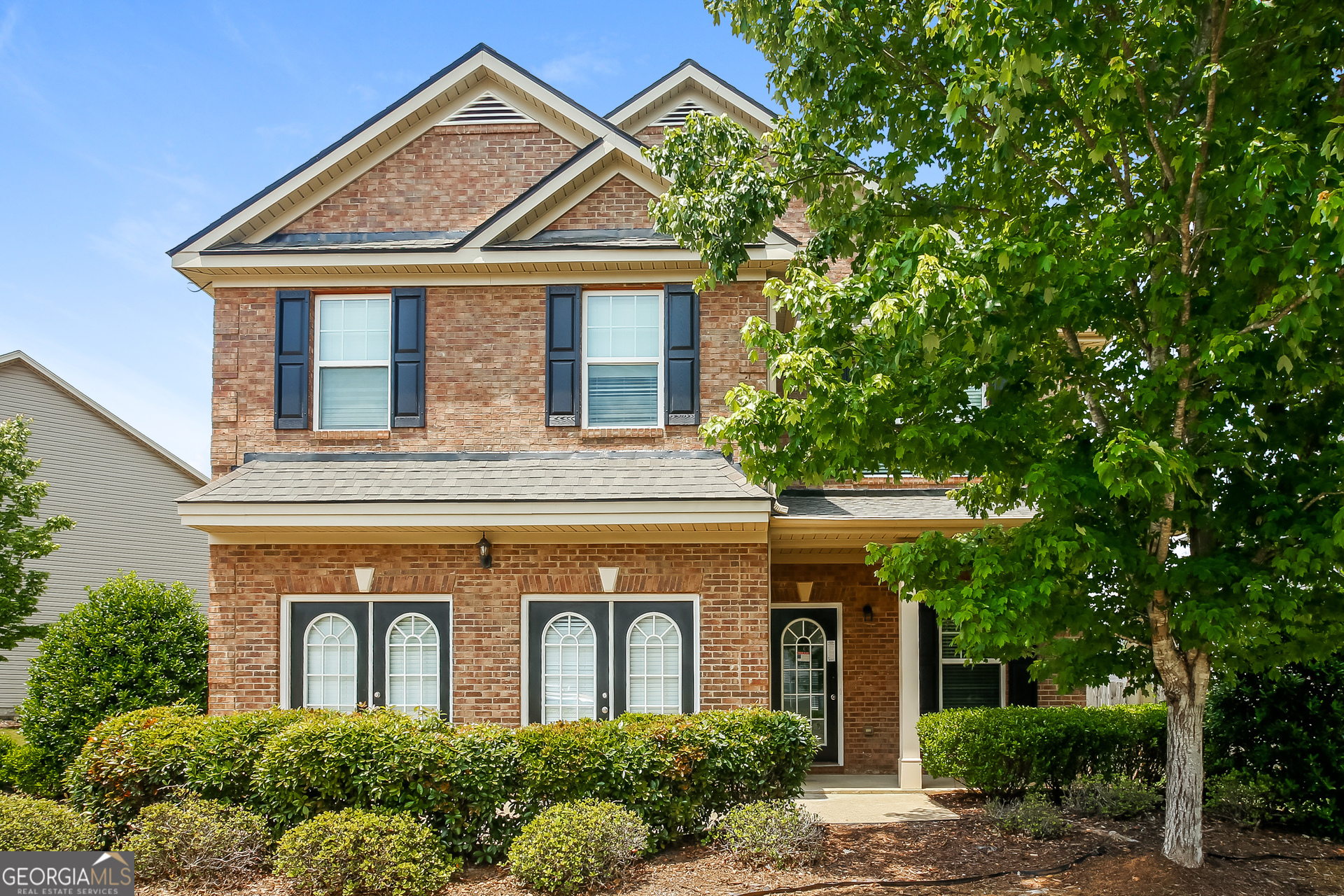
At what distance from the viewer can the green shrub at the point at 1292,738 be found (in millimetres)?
8602

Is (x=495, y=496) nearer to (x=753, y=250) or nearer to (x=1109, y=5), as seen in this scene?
(x=753, y=250)

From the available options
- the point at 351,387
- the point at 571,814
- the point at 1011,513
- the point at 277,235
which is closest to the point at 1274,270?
the point at 1011,513

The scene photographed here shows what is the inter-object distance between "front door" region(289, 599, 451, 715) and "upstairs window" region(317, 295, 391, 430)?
2163 mm

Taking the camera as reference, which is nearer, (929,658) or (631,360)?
(631,360)

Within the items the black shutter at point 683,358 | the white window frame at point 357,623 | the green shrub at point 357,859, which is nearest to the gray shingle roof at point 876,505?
the black shutter at point 683,358

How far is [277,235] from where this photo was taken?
36.8 feet

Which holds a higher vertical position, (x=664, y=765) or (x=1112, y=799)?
(x=664, y=765)

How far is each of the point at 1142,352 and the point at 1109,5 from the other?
265cm

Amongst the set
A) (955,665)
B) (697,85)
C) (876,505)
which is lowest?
(955,665)

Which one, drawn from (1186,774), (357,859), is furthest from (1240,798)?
(357,859)

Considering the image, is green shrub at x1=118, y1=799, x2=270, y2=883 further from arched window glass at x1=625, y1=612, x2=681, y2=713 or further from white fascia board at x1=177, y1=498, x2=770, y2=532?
arched window glass at x1=625, y1=612, x2=681, y2=713

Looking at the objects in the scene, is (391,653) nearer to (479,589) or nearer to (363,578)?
(363,578)

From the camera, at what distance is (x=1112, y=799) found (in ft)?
29.8

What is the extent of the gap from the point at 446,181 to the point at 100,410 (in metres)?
15.3
